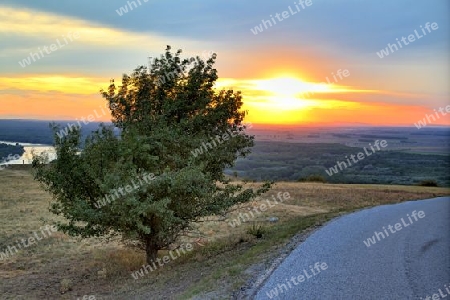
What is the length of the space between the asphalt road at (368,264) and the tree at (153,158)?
5348 mm

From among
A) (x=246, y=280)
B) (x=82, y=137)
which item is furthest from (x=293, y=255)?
(x=82, y=137)

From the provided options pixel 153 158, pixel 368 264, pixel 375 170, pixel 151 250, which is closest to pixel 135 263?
pixel 151 250

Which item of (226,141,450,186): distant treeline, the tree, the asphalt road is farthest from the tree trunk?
(226,141,450,186): distant treeline

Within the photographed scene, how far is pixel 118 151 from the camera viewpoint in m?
17.8

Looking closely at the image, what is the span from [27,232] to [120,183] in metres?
17.2

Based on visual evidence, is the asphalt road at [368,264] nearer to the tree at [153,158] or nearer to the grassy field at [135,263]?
the grassy field at [135,263]

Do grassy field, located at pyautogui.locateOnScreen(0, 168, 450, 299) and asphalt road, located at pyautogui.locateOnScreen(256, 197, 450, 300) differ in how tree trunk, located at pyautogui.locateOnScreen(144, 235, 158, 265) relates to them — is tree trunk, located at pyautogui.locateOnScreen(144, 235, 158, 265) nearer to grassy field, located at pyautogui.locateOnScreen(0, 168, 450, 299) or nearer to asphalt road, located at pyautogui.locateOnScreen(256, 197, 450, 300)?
grassy field, located at pyautogui.locateOnScreen(0, 168, 450, 299)

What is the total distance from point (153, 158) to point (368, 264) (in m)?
8.80

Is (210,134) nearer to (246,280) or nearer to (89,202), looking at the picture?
(89,202)

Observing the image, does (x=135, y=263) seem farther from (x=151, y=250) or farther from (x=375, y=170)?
(x=375, y=170)

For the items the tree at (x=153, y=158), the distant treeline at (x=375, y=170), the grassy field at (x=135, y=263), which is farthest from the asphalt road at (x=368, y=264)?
the distant treeline at (x=375, y=170)

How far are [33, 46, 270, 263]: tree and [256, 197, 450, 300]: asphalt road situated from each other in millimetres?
5348

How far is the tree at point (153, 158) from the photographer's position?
56.9ft

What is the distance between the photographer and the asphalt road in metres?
11.5
